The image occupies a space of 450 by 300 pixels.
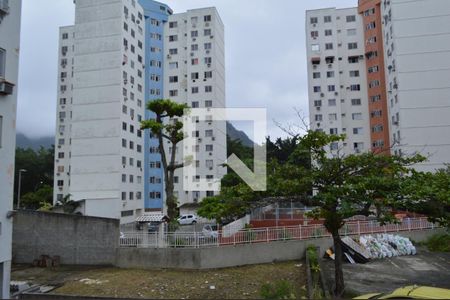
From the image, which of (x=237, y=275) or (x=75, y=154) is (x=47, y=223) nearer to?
(x=237, y=275)

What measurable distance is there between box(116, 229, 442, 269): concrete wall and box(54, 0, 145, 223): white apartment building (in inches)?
802

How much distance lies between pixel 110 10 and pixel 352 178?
34.1 m

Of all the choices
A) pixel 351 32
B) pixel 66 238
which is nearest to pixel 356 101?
pixel 351 32

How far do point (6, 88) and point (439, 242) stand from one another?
18904 millimetres

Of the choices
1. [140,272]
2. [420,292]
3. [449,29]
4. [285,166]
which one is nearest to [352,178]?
[285,166]

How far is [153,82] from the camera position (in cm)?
4409

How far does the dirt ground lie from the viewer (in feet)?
36.5

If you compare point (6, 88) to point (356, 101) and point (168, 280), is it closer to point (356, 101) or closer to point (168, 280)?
point (168, 280)

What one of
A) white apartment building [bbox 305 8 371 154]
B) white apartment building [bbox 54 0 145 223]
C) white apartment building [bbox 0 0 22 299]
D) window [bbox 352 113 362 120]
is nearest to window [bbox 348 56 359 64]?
white apartment building [bbox 305 8 371 154]

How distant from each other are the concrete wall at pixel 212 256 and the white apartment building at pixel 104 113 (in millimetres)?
20368

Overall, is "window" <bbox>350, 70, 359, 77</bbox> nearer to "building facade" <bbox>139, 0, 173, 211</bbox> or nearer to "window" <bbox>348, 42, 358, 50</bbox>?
"window" <bbox>348, 42, 358, 50</bbox>

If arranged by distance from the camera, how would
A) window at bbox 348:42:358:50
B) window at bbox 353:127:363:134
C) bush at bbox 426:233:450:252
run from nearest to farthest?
bush at bbox 426:233:450:252 < window at bbox 353:127:363:134 < window at bbox 348:42:358:50

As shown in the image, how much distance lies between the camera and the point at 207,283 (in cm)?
1225

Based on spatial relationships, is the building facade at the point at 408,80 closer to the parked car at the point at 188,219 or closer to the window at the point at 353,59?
the window at the point at 353,59
